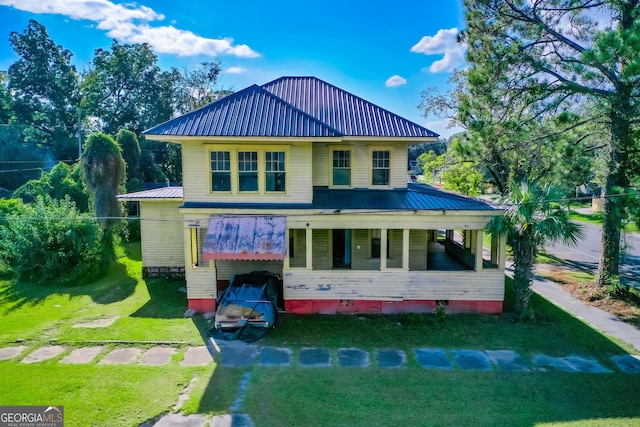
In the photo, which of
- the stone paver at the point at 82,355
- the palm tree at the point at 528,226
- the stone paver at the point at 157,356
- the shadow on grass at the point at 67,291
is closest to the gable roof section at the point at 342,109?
the palm tree at the point at 528,226

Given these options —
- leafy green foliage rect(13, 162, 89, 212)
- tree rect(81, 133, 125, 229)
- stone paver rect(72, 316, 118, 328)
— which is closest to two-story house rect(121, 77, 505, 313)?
stone paver rect(72, 316, 118, 328)

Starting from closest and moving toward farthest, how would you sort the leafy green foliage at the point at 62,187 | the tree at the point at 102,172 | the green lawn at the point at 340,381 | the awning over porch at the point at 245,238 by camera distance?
the green lawn at the point at 340,381 < the awning over porch at the point at 245,238 < the tree at the point at 102,172 < the leafy green foliage at the point at 62,187

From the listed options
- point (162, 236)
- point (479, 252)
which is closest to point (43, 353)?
point (162, 236)

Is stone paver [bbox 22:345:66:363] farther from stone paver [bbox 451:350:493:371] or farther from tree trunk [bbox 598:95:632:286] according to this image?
tree trunk [bbox 598:95:632:286]

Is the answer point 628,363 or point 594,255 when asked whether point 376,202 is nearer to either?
point 628,363

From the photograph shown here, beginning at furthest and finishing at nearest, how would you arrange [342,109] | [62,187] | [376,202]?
[62,187]
[342,109]
[376,202]
